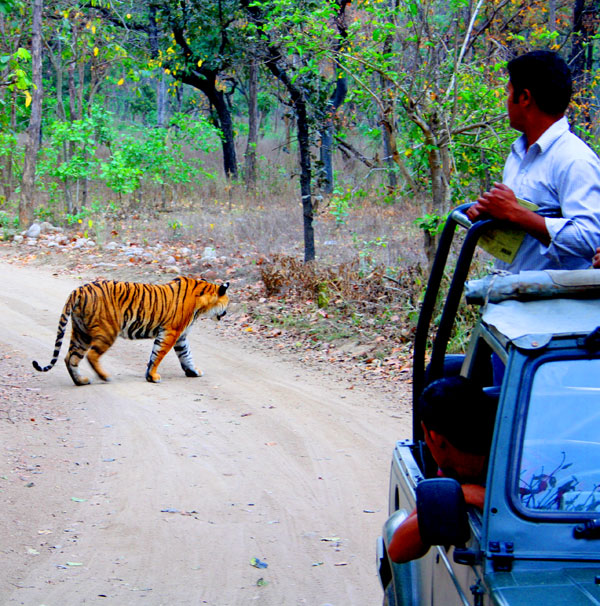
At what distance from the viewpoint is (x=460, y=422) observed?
2348 millimetres

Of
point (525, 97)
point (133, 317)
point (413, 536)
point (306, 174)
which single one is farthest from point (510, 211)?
point (306, 174)

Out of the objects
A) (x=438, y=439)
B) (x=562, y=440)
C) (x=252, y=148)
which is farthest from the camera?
(x=252, y=148)

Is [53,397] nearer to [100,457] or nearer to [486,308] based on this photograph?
[100,457]

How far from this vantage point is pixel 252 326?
1109 cm

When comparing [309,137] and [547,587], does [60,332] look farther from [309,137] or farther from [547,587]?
[547,587]

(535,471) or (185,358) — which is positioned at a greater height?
(535,471)

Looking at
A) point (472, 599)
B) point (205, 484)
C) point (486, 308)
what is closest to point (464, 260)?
point (486, 308)

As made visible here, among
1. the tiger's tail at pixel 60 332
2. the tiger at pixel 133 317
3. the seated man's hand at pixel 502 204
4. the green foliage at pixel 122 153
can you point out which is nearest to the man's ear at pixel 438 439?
the seated man's hand at pixel 502 204

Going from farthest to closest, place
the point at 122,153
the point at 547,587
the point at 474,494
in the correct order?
the point at 122,153, the point at 474,494, the point at 547,587

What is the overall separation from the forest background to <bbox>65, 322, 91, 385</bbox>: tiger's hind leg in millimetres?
2841

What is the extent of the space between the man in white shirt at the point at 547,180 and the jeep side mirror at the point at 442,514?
1.10 metres

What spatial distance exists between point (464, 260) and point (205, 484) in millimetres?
3420

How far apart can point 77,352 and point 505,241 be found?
6.43 meters

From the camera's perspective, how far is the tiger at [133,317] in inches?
335
